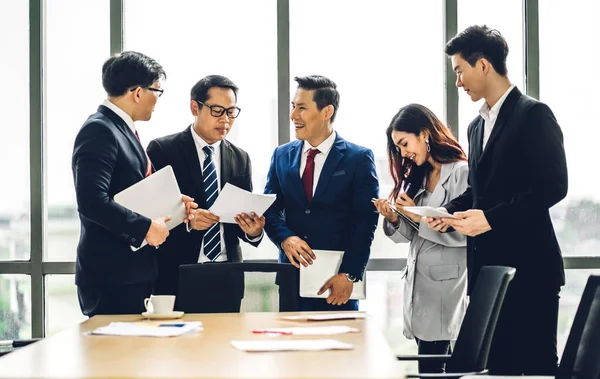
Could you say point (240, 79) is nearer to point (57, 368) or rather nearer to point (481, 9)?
point (481, 9)

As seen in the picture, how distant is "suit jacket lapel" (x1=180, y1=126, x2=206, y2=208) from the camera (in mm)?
Answer: 3898

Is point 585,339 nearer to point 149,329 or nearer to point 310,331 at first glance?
point 310,331

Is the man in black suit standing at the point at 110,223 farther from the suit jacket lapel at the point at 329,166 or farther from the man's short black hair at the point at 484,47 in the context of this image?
the man's short black hair at the point at 484,47

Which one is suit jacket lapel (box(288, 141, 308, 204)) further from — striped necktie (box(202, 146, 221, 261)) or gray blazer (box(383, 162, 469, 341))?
gray blazer (box(383, 162, 469, 341))

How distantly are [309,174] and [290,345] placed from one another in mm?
1885

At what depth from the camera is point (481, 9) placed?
182 inches

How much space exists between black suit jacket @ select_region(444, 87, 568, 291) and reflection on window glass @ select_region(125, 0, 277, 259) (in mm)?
1768

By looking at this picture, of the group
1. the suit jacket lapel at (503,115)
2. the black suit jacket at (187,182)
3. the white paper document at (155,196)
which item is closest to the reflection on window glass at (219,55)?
the black suit jacket at (187,182)

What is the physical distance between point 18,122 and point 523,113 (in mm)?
3220

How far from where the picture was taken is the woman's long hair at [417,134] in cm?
375

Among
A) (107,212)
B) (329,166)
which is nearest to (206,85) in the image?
(329,166)

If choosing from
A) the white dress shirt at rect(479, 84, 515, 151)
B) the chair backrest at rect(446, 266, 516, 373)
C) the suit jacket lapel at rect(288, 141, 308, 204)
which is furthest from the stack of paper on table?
the white dress shirt at rect(479, 84, 515, 151)

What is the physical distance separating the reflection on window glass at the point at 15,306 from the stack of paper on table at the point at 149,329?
Result: 92.3 inches

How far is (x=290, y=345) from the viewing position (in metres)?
2.14
